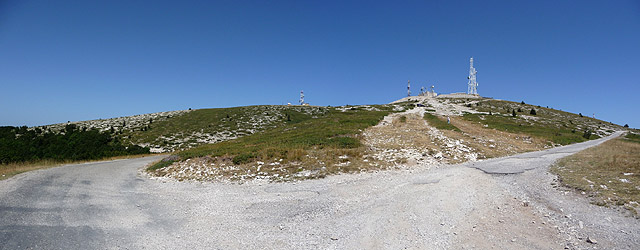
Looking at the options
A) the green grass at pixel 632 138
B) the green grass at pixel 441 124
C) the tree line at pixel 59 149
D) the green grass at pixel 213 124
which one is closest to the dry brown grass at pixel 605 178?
the green grass at pixel 441 124

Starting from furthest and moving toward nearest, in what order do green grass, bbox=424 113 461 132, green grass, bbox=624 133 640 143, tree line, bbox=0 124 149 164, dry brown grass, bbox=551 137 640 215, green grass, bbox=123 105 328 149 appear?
green grass, bbox=123 105 328 149
green grass, bbox=624 133 640 143
green grass, bbox=424 113 461 132
tree line, bbox=0 124 149 164
dry brown grass, bbox=551 137 640 215

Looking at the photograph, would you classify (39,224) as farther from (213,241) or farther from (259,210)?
(259,210)

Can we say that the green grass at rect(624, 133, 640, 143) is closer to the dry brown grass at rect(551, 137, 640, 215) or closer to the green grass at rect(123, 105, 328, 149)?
the dry brown grass at rect(551, 137, 640, 215)

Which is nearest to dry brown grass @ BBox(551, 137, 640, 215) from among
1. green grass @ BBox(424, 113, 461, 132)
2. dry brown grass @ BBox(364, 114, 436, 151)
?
dry brown grass @ BBox(364, 114, 436, 151)

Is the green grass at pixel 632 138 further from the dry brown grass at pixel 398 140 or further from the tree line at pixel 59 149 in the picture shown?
the tree line at pixel 59 149

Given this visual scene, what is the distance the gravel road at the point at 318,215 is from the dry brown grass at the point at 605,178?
0.75m

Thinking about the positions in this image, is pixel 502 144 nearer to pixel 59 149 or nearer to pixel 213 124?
pixel 213 124

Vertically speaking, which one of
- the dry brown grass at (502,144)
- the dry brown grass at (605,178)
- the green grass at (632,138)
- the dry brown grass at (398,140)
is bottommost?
the green grass at (632,138)

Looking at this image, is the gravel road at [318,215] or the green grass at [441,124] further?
the green grass at [441,124]

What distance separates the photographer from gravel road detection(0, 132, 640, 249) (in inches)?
281

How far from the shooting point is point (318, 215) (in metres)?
9.46

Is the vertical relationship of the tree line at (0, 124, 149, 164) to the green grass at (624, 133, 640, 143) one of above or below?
above

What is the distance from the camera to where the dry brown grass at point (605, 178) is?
29.4 ft

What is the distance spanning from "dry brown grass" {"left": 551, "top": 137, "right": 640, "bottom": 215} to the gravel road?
0.75 m
